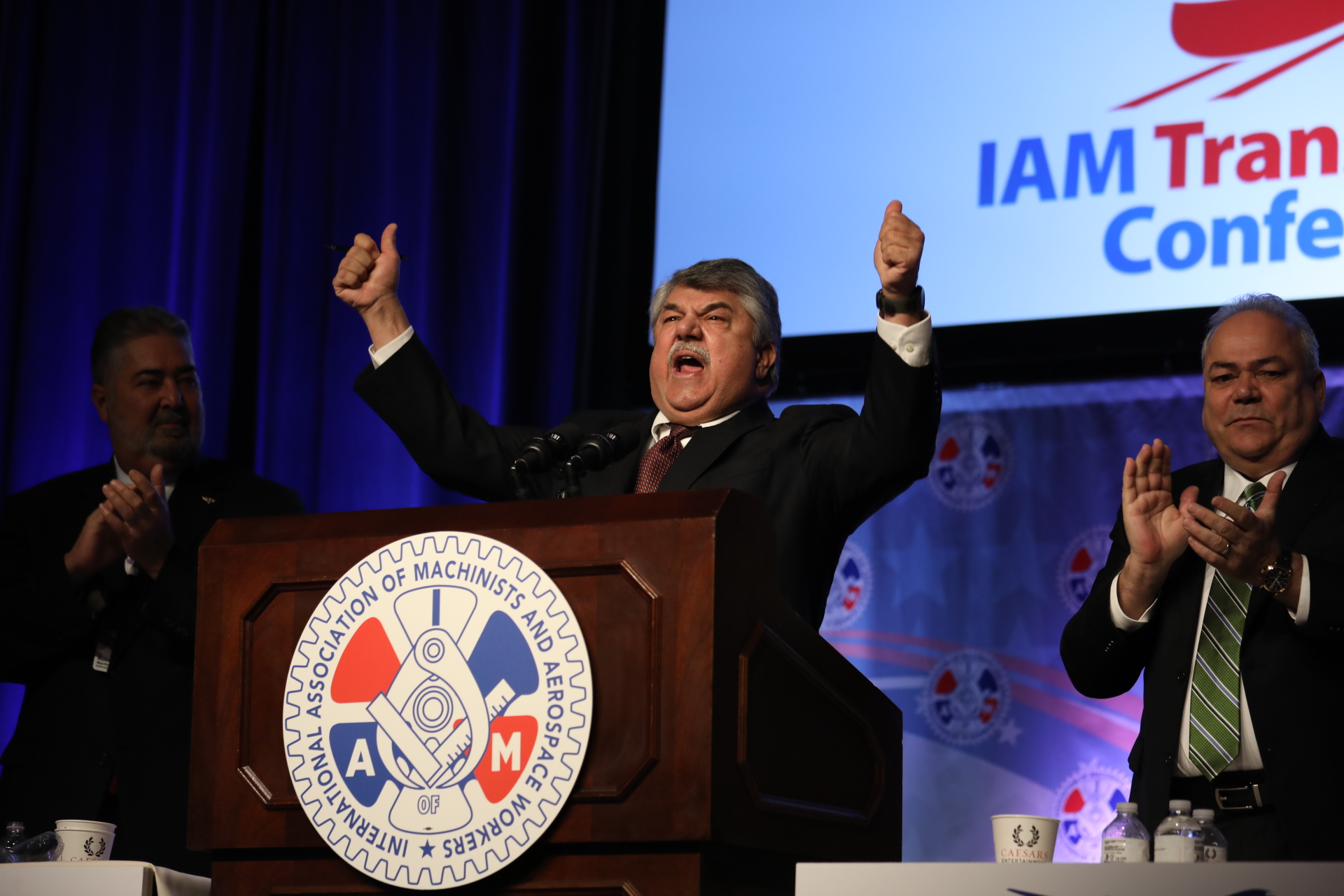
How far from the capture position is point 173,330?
3279mm

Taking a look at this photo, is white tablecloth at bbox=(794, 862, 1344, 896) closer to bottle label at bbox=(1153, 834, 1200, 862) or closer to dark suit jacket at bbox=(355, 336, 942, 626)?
bottle label at bbox=(1153, 834, 1200, 862)

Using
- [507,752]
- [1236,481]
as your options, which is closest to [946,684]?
[1236,481]

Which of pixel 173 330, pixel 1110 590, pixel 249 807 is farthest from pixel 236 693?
pixel 173 330

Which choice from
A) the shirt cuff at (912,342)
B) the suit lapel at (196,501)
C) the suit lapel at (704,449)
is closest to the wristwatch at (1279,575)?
the shirt cuff at (912,342)

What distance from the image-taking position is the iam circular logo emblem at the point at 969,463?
11.2 feet

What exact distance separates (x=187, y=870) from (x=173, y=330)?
116cm

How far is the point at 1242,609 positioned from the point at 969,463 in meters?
1.21

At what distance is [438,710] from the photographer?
4.88 feet

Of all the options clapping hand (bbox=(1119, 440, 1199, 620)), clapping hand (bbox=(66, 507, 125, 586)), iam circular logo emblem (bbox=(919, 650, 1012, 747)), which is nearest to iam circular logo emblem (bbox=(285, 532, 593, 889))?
clapping hand (bbox=(1119, 440, 1199, 620))

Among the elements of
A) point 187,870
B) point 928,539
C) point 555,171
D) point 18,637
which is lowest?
point 187,870

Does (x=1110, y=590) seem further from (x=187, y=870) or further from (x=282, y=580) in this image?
Result: (x=187, y=870)

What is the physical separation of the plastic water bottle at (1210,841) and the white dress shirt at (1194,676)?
0.59 m

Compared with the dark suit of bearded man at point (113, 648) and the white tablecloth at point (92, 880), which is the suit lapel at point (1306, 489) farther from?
the dark suit of bearded man at point (113, 648)

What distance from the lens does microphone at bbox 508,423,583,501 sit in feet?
6.03
